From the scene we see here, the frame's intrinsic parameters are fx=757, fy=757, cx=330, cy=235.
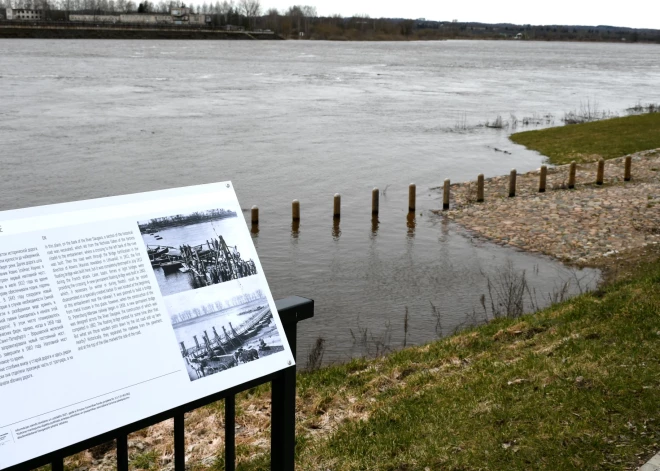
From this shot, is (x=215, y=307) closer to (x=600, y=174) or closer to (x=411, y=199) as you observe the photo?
(x=411, y=199)

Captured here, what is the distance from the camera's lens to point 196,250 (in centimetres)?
388

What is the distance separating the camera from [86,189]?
96.1 feet

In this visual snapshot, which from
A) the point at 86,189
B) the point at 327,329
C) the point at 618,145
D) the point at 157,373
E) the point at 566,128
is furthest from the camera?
the point at 566,128

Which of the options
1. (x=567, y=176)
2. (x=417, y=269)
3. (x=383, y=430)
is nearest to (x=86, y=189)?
(x=417, y=269)

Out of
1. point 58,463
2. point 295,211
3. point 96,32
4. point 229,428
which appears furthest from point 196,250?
point 96,32

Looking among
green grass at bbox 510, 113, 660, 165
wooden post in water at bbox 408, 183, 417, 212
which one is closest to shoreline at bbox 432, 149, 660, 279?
wooden post in water at bbox 408, 183, 417, 212

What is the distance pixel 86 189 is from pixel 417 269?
584 inches

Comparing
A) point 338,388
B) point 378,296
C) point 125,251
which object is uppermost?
point 125,251

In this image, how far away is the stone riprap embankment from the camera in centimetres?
2150

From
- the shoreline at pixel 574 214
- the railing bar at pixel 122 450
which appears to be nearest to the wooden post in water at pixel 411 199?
the shoreline at pixel 574 214

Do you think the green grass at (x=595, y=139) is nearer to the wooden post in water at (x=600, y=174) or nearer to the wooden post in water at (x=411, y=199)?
the wooden post in water at (x=600, y=174)

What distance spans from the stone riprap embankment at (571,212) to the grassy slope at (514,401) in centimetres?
1127

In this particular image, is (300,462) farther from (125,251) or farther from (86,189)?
(86,189)

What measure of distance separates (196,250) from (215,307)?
0.31m
